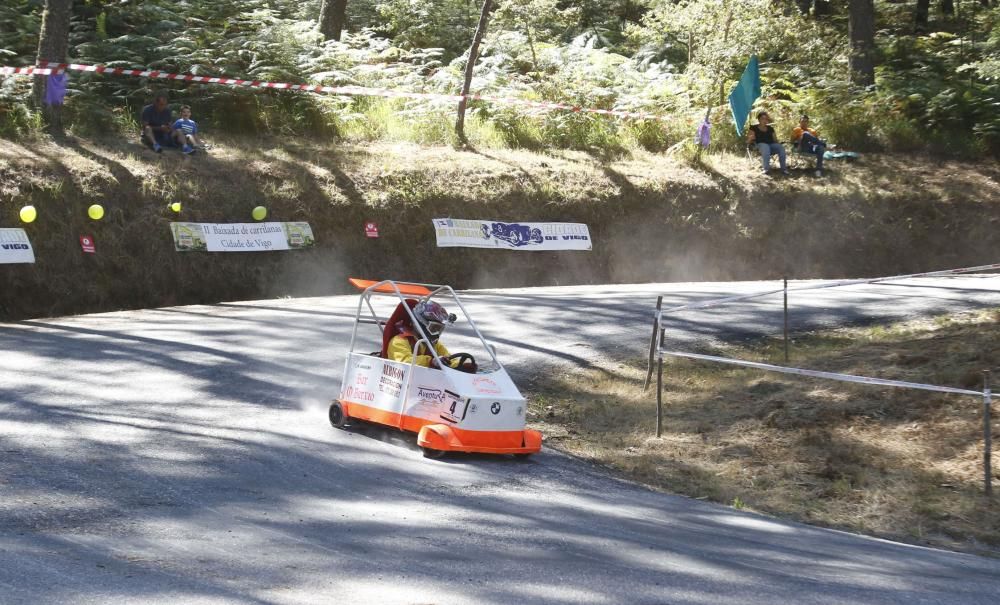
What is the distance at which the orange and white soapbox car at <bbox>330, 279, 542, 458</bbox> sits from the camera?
10.3m

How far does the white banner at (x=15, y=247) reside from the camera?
56.6 feet

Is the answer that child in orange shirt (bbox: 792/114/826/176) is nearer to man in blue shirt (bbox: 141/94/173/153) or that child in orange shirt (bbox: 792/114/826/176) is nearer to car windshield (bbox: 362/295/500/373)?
car windshield (bbox: 362/295/500/373)

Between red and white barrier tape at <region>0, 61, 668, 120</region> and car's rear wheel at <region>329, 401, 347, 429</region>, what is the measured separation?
11824mm

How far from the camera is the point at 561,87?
28062 millimetres

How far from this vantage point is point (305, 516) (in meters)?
8.02

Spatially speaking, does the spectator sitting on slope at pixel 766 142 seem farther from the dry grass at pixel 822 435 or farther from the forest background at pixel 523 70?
the dry grass at pixel 822 435

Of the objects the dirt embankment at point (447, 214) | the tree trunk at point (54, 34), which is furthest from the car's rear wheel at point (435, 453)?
the tree trunk at point (54, 34)

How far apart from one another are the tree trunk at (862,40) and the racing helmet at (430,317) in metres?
21.8

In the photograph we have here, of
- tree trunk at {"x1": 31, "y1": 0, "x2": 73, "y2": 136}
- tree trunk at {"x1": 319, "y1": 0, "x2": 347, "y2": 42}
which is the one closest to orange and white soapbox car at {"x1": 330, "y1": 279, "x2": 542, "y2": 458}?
tree trunk at {"x1": 31, "y1": 0, "x2": 73, "y2": 136}

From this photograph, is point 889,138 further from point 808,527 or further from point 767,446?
point 808,527

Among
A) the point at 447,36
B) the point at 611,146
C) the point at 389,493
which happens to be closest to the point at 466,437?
the point at 389,493

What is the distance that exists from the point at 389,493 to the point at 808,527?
391cm

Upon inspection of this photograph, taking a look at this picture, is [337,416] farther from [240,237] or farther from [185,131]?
[185,131]

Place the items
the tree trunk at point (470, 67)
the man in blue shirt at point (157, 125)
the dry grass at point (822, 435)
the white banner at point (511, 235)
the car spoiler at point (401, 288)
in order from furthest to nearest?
the tree trunk at point (470, 67) < the white banner at point (511, 235) < the man in blue shirt at point (157, 125) < the car spoiler at point (401, 288) < the dry grass at point (822, 435)
